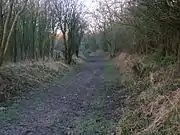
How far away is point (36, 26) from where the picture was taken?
3262 centimetres

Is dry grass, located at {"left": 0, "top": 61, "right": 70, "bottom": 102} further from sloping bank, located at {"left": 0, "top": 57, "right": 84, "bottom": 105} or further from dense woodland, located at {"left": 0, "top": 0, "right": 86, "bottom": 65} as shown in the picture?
dense woodland, located at {"left": 0, "top": 0, "right": 86, "bottom": 65}

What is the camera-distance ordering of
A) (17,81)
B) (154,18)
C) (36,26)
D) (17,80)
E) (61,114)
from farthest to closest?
(36,26), (17,80), (17,81), (154,18), (61,114)

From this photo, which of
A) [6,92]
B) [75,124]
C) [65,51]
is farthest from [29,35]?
[75,124]

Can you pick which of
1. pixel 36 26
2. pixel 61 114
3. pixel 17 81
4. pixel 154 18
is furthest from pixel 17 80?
pixel 36 26

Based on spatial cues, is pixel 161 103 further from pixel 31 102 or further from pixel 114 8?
pixel 114 8

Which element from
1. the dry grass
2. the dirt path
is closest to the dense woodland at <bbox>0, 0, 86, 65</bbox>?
the dry grass

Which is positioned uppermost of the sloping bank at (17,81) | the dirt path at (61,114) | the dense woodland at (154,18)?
the dense woodland at (154,18)

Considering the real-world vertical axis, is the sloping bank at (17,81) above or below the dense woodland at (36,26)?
below

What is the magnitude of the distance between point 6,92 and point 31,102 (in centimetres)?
185

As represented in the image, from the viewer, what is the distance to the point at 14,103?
44.6 feet

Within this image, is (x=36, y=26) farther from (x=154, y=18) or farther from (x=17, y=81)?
(x=154, y=18)

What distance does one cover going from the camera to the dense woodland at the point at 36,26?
66.6 ft

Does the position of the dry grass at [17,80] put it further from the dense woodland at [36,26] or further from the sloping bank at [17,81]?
the dense woodland at [36,26]

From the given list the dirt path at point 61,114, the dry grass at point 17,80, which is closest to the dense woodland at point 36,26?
the dry grass at point 17,80
